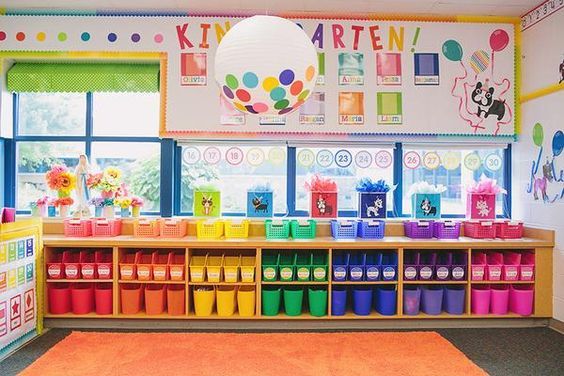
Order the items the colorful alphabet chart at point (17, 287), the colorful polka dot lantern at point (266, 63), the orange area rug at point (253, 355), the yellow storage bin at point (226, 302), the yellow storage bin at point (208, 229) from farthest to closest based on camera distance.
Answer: the yellow storage bin at point (208, 229), the yellow storage bin at point (226, 302), the colorful alphabet chart at point (17, 287), the orange area rug at point (253, 355), the colorful polka dot lantern at point (266, 63)

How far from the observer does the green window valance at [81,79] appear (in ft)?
15.0

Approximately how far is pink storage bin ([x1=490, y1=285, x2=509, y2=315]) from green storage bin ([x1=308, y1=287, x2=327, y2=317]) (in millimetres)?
1533

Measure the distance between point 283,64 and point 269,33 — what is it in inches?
6.7

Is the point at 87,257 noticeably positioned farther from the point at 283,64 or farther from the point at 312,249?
the point at 283,64

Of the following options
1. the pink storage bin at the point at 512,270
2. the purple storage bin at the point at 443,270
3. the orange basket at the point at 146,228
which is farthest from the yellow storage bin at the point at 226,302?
the pink storage bin at the point at 512,270

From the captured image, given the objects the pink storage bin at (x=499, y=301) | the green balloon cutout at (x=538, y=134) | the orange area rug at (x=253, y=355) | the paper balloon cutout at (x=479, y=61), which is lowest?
the orange area rug at (x=253, y=355)

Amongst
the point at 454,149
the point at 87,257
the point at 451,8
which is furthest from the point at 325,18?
the point at 87,257

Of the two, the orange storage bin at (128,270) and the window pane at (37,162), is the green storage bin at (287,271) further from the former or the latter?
the window pane at (37,162)

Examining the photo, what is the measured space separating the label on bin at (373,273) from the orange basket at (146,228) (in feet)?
6.48

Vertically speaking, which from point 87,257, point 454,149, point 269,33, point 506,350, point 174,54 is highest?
point 174,54

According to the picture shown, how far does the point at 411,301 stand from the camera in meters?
4.02

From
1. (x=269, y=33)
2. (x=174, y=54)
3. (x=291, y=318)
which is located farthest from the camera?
(x=174, y=54)

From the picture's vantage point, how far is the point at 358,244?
3.97 metres

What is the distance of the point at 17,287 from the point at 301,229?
7.75 ft
